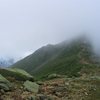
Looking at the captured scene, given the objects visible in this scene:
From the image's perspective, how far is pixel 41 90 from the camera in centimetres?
3841

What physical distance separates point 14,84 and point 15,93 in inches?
133

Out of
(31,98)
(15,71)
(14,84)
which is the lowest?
(31,98)

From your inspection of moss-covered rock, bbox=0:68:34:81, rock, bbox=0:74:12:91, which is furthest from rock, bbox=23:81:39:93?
moss-covered rock, bbox=0:68:34:81

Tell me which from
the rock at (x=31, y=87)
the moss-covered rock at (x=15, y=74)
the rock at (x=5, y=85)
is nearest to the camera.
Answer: the rock at (x=5, y=85)

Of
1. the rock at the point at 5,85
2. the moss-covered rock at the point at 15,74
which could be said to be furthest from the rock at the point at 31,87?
the moss-covered rock at the point at 15,74

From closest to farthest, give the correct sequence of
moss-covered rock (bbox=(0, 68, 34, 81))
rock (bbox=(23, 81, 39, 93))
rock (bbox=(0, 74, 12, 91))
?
rock (bbox=(0, 74, 12, 91))
rock (bbox=(23, 81, 39, 93))
moss-covered rock (bbox=(0, 68, 34, 81))

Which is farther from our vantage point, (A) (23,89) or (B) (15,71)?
(B) (15,71)

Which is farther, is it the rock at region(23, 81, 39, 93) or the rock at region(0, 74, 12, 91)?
the rock at region(23, 81, 39, 93)

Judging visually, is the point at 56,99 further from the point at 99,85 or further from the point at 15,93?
the point at 99,85

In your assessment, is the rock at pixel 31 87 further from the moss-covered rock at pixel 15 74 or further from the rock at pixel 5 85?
→ the moss-covered rock at pixel 15 74

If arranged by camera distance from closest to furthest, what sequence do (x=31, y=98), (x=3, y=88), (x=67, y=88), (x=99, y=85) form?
(x=31, y=98)
(x=3, y=88)
(x=67, y=88)
(x=99, y=85)

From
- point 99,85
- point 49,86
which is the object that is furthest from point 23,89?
point 99,85

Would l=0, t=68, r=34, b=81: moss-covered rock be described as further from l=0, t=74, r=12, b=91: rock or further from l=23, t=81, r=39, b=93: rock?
l=0, t=74, r=12, b=91: rock

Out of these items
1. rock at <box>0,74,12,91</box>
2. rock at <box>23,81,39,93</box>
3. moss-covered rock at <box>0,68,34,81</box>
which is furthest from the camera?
moss-covered rock at <box>0,68,34,81</box>
